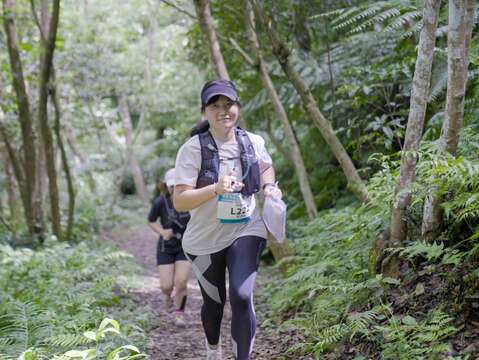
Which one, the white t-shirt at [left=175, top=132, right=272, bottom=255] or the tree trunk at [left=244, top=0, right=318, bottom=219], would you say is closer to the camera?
the white t-shirt at [left=175, top=132, right=272, bottom=255]

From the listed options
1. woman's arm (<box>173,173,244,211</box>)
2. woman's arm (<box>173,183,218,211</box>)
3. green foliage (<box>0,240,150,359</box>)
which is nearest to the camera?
woman's arm (<box>173,173,244,211</box>)

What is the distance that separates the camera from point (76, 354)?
316 centimetres

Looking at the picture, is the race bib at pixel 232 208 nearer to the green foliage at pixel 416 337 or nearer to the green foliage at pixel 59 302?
the green foliage at pixel 59 302

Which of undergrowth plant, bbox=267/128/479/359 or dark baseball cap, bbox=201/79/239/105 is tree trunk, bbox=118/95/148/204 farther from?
dark baseball cap, bbox=201/79/239/105

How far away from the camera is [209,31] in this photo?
724 cm

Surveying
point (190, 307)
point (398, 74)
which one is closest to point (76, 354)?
point (190, 307)

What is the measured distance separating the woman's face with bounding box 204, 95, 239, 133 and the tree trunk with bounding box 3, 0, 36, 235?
662cm

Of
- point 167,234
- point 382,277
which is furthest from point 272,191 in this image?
point 167,234

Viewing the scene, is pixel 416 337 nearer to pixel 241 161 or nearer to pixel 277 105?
pixel 241 161

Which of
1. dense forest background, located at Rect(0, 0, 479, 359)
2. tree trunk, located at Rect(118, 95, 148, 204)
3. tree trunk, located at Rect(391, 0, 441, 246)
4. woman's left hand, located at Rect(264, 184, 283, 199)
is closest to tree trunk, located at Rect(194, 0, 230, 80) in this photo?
dense forest background, located at Rect(0, 0, 479, 359)

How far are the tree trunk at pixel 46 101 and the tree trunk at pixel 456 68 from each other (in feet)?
19.8

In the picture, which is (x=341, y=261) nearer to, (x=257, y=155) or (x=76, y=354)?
(x=257, y=155)

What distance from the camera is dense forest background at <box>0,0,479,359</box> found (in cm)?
369

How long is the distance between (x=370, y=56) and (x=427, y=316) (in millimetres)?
5414
